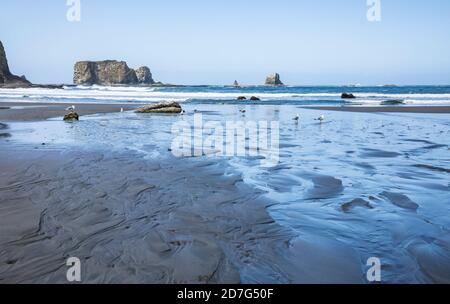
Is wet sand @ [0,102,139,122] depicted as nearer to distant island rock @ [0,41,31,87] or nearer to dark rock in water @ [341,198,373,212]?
dark rock in water @ [341,198,373,212]

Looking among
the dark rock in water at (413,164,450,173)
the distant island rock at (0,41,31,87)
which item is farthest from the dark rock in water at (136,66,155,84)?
the dark rock in water at (413,164,450,173)

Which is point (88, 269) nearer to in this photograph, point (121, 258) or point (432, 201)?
point (121, 258)

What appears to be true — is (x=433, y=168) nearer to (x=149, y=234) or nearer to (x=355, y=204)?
(x=355, y=204)

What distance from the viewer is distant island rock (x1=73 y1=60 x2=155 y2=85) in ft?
432

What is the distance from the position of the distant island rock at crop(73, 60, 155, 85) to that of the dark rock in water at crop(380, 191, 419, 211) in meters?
134

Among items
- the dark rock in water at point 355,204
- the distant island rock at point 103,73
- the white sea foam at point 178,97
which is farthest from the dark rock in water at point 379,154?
the distant island rock at point 103,73

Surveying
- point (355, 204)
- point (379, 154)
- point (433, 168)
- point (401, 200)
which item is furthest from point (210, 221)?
point (379, 154)

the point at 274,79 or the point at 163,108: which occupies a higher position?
the point at 274,79

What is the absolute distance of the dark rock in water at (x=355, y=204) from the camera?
5.21 meters

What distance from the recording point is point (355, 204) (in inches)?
212

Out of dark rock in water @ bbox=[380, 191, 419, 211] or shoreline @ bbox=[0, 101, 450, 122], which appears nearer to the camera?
dark rock in water @ bbox=[380, 191, 419, 211]

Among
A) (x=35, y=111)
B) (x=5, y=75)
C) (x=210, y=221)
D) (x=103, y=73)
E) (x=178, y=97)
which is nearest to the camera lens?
(x=210, y=221)
